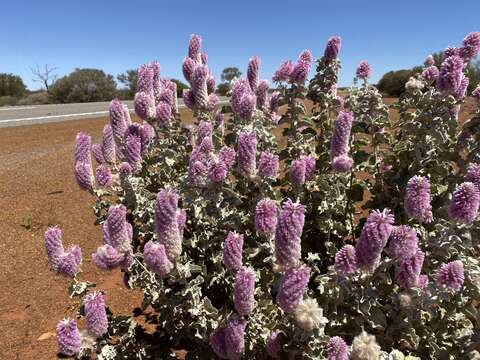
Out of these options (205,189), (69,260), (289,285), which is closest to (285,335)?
(289,285)

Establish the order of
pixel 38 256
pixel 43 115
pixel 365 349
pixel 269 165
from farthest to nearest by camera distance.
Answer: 1. pixel 43 115
2. pixel 38 256
3. pixel 269 165
4. pixel 365 349

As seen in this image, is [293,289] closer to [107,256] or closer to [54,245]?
[107,256]

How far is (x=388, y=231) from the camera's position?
1615mm

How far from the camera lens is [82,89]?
1615 inches

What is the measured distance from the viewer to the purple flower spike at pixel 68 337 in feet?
6.22

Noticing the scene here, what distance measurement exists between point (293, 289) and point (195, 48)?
2239 millimetres

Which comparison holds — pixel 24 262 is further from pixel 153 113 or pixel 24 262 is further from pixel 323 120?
pixel 323 120

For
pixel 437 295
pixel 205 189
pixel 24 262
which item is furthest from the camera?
pixel 24 262

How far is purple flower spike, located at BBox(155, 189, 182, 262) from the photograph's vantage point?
1815mm

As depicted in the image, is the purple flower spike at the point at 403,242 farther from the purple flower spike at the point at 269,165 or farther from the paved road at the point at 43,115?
the paved road at the point at 43,115

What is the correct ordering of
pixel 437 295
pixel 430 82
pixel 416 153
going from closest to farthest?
pixel 437 295 < pixel 416 153 < pixel 430 82

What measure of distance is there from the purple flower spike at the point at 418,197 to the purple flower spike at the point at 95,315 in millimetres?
1410

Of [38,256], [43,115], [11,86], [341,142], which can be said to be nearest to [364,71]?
[341,142]

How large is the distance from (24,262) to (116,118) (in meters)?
2.97
